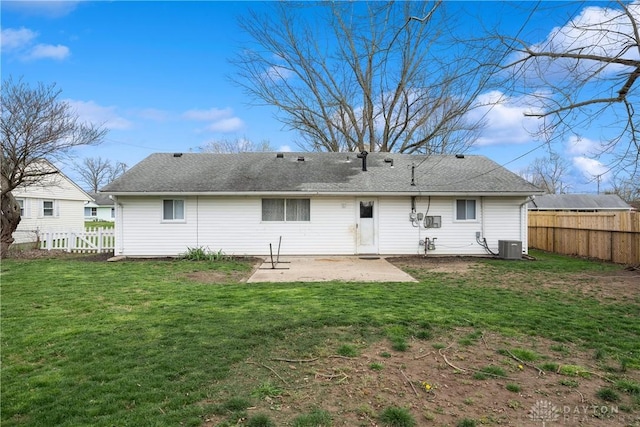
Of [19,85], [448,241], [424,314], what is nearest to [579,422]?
[424,314]

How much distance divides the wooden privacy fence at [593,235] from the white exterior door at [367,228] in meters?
7.89

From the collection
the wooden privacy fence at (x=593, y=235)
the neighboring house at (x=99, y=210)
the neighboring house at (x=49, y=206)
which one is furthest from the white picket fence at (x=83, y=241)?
the neighboring house at (x=99, y=210)

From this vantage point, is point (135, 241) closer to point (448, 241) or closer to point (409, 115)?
point (448, 241)

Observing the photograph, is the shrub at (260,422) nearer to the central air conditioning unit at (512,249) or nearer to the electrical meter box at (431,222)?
the electrical meter box at (431,222)

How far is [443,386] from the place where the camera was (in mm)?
3271

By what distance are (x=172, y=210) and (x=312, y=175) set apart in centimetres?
533

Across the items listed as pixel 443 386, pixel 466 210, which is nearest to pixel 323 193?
pixel 466 210

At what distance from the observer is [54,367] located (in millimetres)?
3654

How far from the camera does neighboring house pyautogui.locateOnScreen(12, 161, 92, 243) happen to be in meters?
19.1

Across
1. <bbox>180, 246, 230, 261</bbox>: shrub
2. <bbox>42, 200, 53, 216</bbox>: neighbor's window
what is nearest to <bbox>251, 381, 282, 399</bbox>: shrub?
<bbox>180, 246, 230, 261</bbox>: shrub

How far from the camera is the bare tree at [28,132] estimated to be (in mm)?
11992

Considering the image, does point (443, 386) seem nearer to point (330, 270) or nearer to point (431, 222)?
point (330, 270)

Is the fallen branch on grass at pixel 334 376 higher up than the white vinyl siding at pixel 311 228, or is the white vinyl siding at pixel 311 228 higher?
the white vinyl siding at pixel 311 228

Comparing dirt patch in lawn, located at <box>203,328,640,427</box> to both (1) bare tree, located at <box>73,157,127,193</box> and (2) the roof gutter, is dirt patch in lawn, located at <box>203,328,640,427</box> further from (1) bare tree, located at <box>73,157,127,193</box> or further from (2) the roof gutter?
(1) bare tree, located at <box>73,157,127,193</box>
